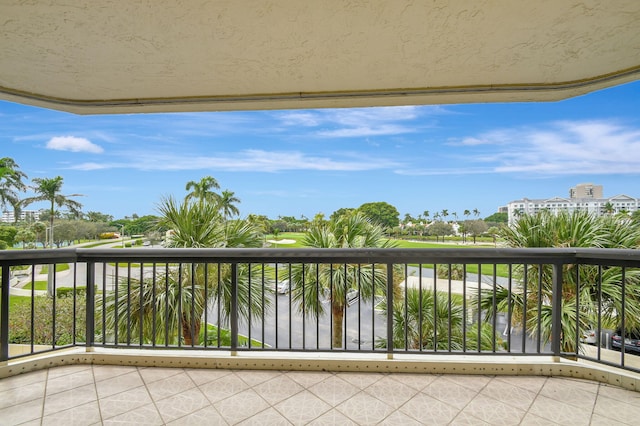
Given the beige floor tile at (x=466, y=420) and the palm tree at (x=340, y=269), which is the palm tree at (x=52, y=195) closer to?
the palm tree at (x=340, y=269)

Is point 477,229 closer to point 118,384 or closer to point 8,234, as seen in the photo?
point 118,384

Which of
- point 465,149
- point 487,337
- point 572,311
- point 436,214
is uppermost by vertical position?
point 465,149

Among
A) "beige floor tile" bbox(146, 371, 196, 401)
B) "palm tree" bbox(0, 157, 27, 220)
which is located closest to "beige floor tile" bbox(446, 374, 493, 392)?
"beige floor tile" bbox(146, 371, 196, 401)

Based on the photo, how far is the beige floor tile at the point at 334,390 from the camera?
78.7 inches

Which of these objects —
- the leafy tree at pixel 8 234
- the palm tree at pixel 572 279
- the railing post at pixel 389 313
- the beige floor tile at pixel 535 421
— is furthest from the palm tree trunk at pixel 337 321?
the leafy tree at pixel 8 234

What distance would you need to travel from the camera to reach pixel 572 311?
172 inches

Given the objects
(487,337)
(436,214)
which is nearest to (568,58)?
(487,337)

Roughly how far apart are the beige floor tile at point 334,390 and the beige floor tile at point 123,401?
1065 millimetres

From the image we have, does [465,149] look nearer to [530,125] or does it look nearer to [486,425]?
[530,125]

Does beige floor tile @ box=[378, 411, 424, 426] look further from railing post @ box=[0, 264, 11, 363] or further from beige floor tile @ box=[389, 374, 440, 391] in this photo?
railing post @ box=[0, 264, 11, 363]

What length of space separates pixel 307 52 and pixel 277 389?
2.29 m

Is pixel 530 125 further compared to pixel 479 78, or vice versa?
pixel 530 125

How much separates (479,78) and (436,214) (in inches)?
372

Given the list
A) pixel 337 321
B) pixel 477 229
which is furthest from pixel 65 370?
pixel 477 229
